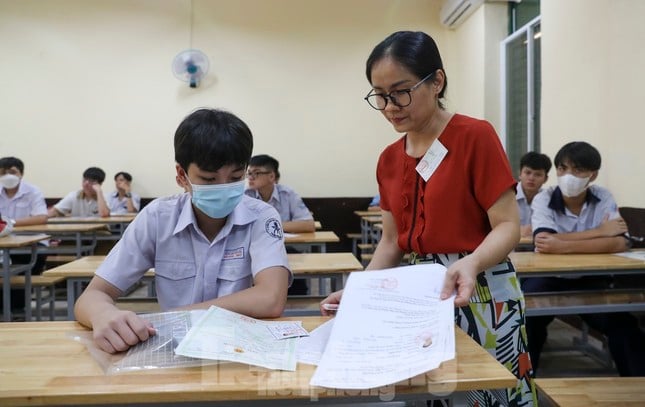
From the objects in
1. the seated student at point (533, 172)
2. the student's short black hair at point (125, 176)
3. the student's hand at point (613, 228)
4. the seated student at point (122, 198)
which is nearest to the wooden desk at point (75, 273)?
the student's hand at point (613, 228)

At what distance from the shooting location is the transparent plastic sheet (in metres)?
0.72

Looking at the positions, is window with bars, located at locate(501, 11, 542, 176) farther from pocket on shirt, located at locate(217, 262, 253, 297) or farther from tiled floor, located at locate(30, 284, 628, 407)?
pocket on shirt, located at locate(217, 262, 253, 297)

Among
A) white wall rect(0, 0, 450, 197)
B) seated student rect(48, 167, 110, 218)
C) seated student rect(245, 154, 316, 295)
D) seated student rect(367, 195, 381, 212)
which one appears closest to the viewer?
seated student rect(245, 154, 316, 295)

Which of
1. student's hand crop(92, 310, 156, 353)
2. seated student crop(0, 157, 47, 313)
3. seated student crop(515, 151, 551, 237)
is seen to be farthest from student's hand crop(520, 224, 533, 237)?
seated student crop(0, 157, 47, 313)

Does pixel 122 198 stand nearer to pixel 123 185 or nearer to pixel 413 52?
pixel 123 185

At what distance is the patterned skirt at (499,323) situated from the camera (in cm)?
106

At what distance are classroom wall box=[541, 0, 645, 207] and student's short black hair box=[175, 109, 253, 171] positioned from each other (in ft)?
8.52

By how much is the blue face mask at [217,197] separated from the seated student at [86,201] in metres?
4.45

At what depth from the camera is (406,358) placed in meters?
0.65

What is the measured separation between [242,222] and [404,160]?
42cm

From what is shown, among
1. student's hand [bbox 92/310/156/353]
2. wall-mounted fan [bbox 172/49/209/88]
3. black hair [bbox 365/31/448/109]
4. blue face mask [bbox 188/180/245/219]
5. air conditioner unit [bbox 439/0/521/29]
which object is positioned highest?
air conditioner unit [bbox 439/0/521/29]

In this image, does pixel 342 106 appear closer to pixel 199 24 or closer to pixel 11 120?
pixel 199 24

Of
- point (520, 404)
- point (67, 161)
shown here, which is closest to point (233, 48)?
point (67, 161)

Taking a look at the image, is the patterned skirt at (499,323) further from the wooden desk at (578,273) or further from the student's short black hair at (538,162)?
the student's short black hair at (538,162)
